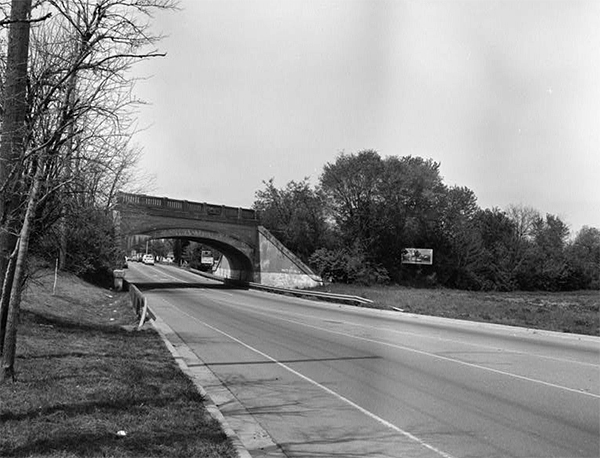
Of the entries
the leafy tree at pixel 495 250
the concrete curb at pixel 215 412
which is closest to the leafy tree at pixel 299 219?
the leafy tree at pixel 495 250

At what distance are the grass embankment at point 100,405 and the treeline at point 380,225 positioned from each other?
1559 inches

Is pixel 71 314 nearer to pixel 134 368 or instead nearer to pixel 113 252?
pixel 134 368

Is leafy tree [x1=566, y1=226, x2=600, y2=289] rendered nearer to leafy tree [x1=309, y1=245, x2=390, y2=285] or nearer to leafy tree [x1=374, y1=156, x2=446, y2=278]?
leafy tree [x1=374, y1=156, x2=446, y2=278]

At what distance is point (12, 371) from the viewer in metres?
6.85

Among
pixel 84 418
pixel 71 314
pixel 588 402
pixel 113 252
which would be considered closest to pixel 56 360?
pixel 84 418

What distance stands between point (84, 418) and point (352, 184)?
1913 inches

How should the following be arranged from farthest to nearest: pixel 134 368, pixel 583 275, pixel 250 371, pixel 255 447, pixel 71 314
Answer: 1. pixel 583 275
2. pixel 71 314
3. pixel 250 371
4. pixel 134 368
5. pixel 255 447

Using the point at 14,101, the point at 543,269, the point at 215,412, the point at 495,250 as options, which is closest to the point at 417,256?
the point at 495,250

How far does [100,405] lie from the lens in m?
6.09

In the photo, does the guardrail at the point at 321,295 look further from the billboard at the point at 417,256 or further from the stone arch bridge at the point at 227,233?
the billboard at the point at 417,256

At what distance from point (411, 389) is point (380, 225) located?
4671 centimetres

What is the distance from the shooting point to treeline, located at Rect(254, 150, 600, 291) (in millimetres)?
52781

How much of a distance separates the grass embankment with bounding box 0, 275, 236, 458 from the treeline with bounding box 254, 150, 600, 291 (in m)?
39.6

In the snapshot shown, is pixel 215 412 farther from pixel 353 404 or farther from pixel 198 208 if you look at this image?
pixel 198 208
